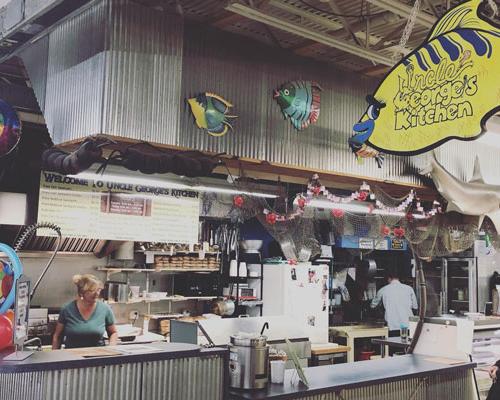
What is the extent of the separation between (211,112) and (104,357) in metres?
2.58

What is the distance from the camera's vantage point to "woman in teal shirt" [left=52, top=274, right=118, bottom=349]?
234 inches

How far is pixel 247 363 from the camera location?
13.6 ft

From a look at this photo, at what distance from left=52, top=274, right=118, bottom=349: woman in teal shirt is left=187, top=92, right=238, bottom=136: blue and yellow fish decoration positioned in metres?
2.09

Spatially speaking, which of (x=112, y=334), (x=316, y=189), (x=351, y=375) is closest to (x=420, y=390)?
(x=351, y=375)

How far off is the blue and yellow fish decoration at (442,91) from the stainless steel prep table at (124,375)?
6.27 feet


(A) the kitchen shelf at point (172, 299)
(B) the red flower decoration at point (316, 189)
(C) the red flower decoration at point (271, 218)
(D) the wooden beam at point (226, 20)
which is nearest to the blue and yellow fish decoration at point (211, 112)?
(D) the wooden beam at point (226, 20)

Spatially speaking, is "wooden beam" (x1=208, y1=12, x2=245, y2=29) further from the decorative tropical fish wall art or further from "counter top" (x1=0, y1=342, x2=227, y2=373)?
"counter top" (x1=0, y1=342, x2=227, y2=373)

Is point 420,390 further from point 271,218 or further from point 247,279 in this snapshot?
point 247,279

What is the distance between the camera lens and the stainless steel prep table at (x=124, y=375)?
10.8ft

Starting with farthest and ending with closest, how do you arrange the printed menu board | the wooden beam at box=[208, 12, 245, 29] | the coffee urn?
1. the printed menu board
2. the wooden beam at box=[208, 12, 245, 29]
3. the coffee urn

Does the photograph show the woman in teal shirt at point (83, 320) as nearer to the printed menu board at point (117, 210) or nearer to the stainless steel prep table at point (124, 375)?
the printed menu board at point (117, 210)

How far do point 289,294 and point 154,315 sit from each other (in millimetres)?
2474

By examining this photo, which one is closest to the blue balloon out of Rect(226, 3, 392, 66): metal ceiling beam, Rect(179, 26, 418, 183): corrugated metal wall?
Rect(179, 26, 418, 183): corrugated metal wall

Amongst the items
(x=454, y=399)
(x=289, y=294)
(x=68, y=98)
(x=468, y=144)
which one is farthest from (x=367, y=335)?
(x=68, y=98)
